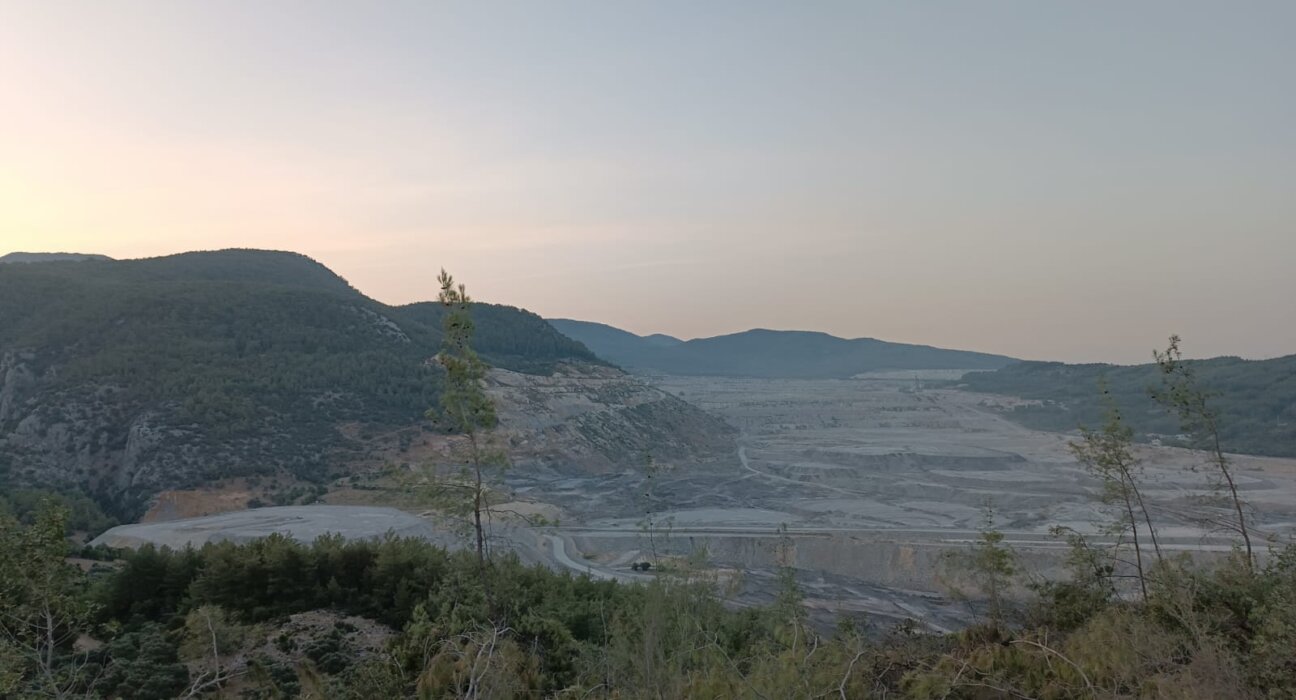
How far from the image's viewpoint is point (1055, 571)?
28562mm

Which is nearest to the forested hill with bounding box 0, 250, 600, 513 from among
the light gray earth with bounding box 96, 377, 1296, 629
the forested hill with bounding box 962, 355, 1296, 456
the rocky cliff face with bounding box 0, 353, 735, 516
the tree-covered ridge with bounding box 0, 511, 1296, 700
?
the rocky cliff face with bounding box 0, 353, 735, 516

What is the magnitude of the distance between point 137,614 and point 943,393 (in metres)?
136

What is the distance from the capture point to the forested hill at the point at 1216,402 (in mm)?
63250

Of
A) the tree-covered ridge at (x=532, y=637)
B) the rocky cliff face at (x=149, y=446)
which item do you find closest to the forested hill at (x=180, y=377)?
the rocky cliff face at (x=149, y=446)

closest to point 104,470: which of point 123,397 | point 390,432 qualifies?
point 123,397

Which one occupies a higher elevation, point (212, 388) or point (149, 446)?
point (212, 388)

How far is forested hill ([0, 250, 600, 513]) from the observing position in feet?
140

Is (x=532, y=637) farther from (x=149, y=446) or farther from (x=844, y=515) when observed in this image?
(x=149, y=446)

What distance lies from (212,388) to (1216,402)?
81735 millimetres

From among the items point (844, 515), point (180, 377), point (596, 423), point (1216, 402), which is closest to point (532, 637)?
point (844, 515)

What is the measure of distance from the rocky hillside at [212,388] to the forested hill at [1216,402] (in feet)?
138

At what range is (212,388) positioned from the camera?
160 ft

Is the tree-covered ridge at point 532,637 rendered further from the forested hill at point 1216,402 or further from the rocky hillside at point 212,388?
the forested hill at point 1216,402

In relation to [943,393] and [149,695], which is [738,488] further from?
[943,393]
